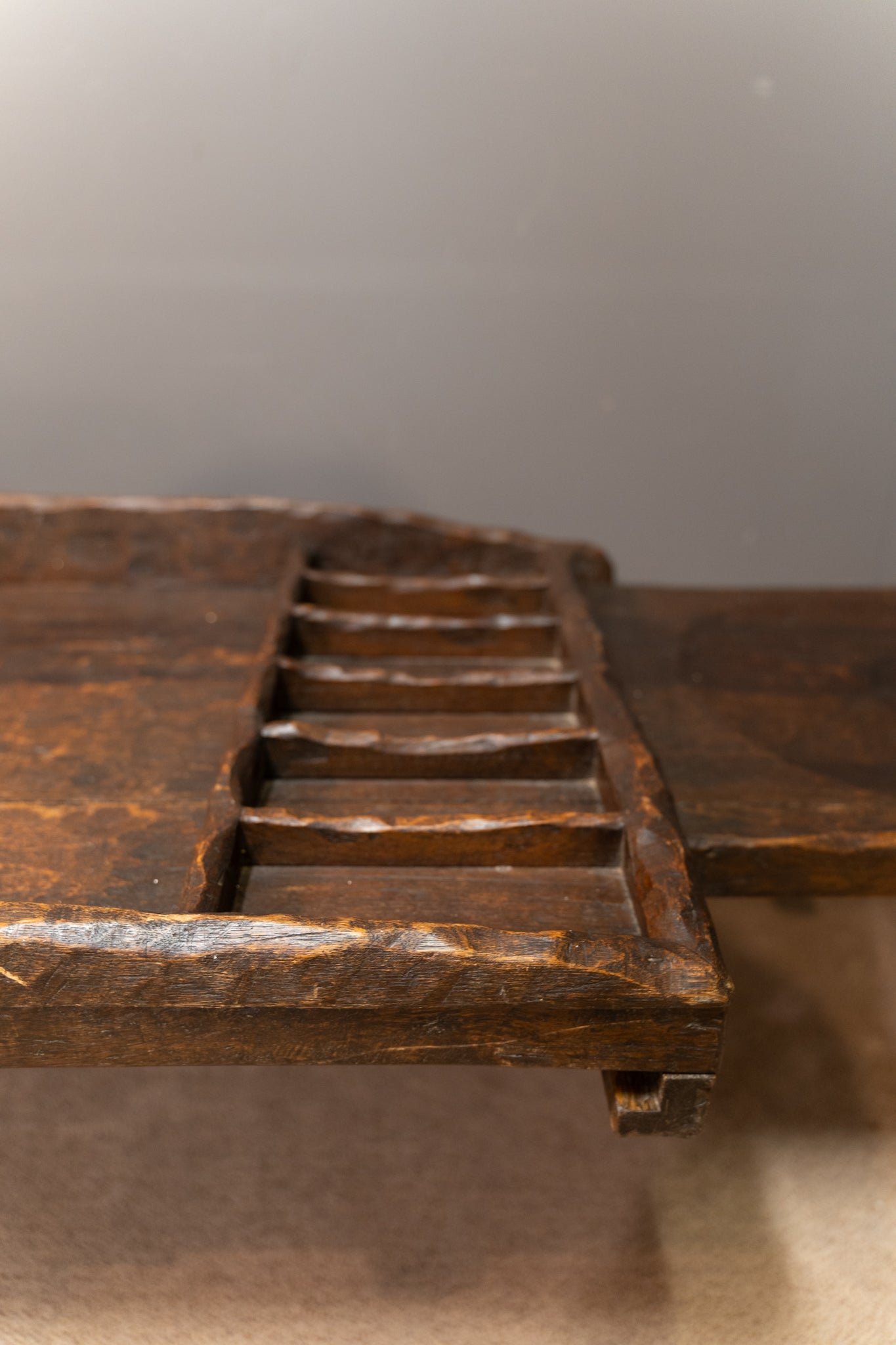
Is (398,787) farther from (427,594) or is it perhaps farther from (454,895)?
(427,594)

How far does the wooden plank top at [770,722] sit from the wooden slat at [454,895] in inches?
4.7

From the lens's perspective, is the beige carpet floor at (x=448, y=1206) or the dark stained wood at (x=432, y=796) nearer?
the dark stained wood at (x=432, y=796)

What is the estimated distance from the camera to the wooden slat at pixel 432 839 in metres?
1.12

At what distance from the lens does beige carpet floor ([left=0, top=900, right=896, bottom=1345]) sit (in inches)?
56.0

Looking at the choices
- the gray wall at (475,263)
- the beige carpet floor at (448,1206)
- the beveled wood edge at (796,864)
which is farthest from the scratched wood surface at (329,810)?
the beige carpet floor at (448,1206)

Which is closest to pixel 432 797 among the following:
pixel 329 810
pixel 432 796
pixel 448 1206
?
pixel 432 796

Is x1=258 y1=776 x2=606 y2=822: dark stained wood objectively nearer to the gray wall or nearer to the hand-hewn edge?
the hand-hewn edge

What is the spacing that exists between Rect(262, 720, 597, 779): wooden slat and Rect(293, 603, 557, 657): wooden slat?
12.3 inches

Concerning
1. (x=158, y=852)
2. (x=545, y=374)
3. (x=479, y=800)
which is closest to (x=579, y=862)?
(x=479, y=800)

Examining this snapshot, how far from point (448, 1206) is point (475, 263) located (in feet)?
5.07

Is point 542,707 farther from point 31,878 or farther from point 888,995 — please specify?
point 888,995

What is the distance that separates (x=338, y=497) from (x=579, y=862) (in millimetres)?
1148

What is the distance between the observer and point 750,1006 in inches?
79.6

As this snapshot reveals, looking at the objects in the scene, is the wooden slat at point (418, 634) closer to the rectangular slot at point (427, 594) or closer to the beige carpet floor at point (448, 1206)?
the rectangular slot at point (427, 594)
